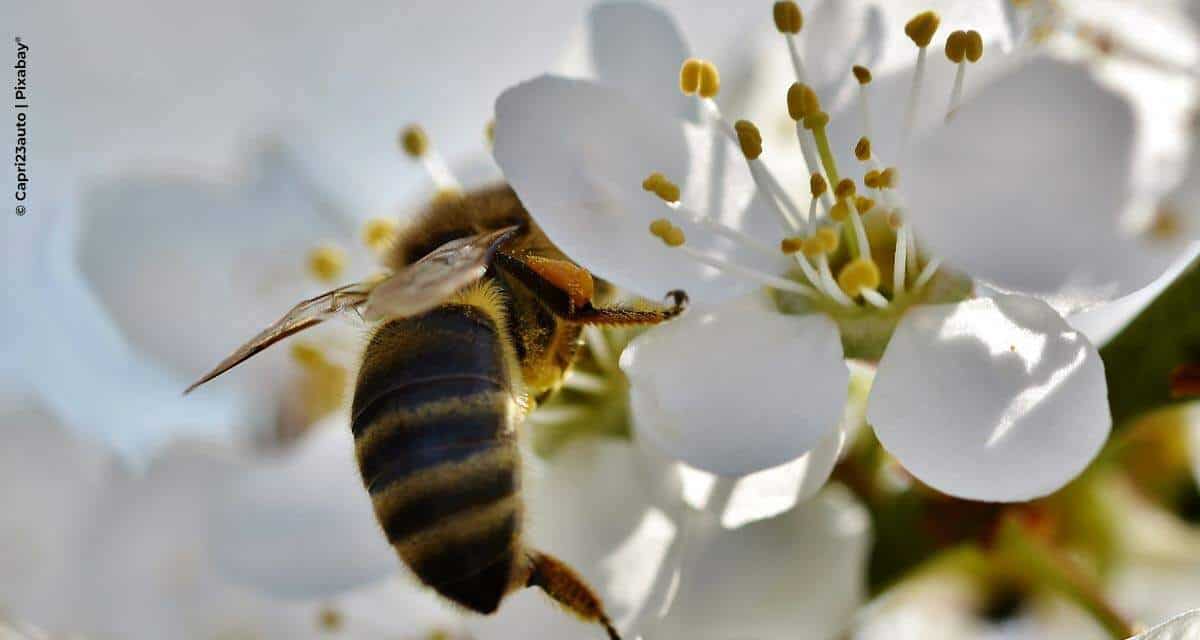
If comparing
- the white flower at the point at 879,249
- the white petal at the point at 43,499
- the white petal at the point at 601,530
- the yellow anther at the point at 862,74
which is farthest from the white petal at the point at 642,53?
the white petal at the point at 43,499

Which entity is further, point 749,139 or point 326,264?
point 326,264

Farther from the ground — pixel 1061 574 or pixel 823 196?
pixel 823 196

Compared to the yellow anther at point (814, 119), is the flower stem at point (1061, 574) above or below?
below

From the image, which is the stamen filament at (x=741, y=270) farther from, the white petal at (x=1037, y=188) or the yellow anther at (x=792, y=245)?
the white petal at (x=1037, y=188)

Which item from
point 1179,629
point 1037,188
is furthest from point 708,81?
point 1179,629

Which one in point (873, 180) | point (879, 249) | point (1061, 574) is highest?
point (873, 180)

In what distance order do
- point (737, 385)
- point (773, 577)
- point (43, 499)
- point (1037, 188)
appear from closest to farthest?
point (1037, 188) < point (737, 385) < point (773, 577) < point (43, 499)

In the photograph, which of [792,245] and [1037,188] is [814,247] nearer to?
[792,245]

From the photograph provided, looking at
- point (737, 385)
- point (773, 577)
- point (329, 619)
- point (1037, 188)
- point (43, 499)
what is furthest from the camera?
point (43, 499)

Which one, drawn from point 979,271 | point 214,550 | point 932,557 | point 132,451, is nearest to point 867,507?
Answer: point 932,557
